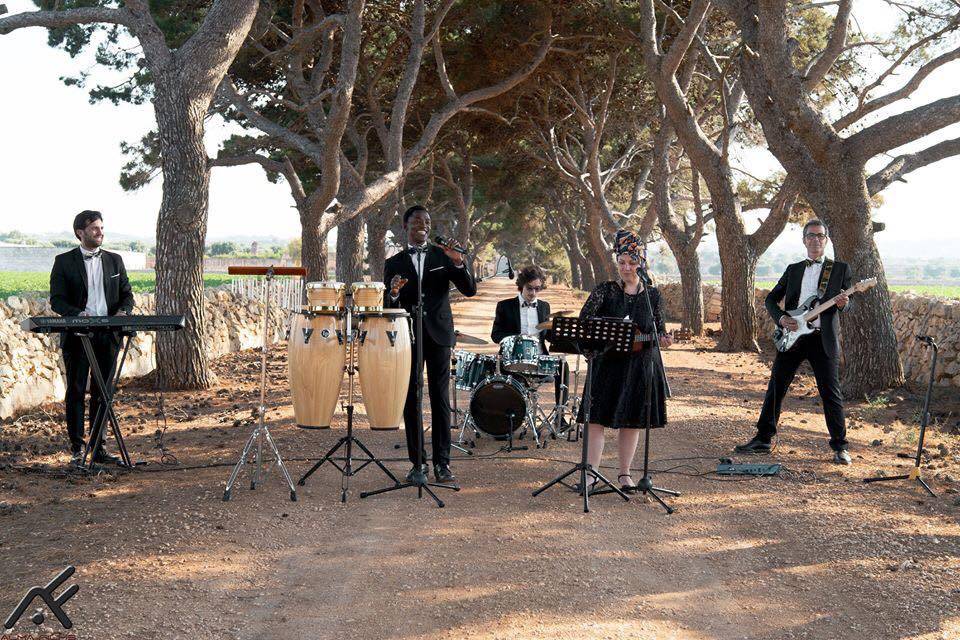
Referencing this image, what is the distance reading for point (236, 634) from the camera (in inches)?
164

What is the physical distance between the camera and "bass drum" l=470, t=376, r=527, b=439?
341 inches

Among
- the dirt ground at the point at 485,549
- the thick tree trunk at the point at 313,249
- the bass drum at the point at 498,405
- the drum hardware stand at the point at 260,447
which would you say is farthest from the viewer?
the thick tree trunk at the point at 313,249

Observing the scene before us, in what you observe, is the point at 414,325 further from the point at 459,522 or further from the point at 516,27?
the point at 516,27

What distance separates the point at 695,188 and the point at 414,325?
62.0 feet

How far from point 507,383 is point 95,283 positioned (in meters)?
3.54

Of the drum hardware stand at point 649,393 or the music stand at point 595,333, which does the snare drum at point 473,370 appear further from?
the music stand at point 595,333

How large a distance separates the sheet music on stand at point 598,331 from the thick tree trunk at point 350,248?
15.8m

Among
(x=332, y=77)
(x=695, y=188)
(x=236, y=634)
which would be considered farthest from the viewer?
(x=695, y=188)

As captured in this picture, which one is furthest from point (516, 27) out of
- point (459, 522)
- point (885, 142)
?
point (459, 522)

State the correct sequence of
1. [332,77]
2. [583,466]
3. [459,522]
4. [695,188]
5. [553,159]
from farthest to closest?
[553,159], [695,188], [332,77], [583,466], [459,522]

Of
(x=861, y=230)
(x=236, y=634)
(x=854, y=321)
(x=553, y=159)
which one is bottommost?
(x=236, y=634)

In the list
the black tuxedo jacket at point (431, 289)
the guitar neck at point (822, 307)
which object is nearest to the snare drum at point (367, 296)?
the black tuxedo jacket at point (431, 289)

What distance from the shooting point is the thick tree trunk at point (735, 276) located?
1766cm

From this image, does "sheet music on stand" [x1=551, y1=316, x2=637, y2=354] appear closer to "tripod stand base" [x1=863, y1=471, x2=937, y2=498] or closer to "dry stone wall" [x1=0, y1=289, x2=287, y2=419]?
"tripod stand base" [x1=863, y1=471, x2=937, y2=498]
